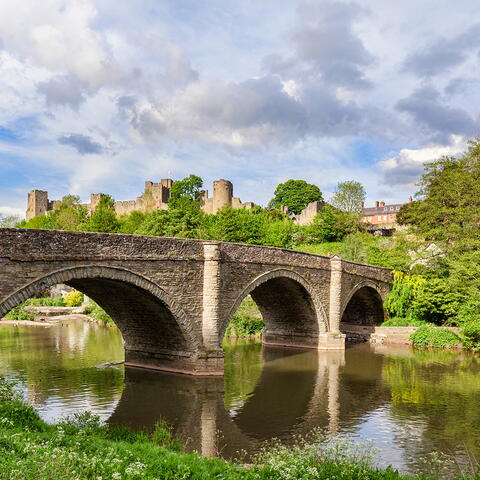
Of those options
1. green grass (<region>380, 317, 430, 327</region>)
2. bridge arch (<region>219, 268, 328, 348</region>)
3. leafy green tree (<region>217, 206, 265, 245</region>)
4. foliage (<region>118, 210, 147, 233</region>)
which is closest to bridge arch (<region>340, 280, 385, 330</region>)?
green grass (<region>380, 317, 430, 327</region>)

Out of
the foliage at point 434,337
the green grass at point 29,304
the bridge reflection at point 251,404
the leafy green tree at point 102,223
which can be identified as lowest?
the bridge reflection at point 251,404

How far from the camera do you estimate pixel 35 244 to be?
49.1 ft

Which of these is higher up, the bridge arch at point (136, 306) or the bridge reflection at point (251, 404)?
the bridge arch at point (136, 306)

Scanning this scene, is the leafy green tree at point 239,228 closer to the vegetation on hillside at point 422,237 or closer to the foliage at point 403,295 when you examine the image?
the vegetation on hillside at point 422,237

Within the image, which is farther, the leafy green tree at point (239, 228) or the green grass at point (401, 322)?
the leafy green tree at point (239, 228)

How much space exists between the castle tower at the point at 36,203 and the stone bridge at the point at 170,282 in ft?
193

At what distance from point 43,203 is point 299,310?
6106 centimetres

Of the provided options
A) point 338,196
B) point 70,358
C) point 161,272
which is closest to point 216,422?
point 161,272

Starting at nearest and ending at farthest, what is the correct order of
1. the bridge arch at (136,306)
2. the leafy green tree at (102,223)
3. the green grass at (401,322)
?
the bridge arch at (136,306), the green grass at (401,322), the leafy green tree at (102,223)

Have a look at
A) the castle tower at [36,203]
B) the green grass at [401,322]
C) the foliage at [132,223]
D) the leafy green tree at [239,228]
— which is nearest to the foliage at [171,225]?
the leafy green tree at [239,228]

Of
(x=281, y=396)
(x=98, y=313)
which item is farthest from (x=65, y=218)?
(x=281, y=396)

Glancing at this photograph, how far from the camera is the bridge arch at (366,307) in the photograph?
114 feet

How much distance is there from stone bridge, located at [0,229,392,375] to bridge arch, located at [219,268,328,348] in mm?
80

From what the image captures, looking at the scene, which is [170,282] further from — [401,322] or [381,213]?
[381,213]
